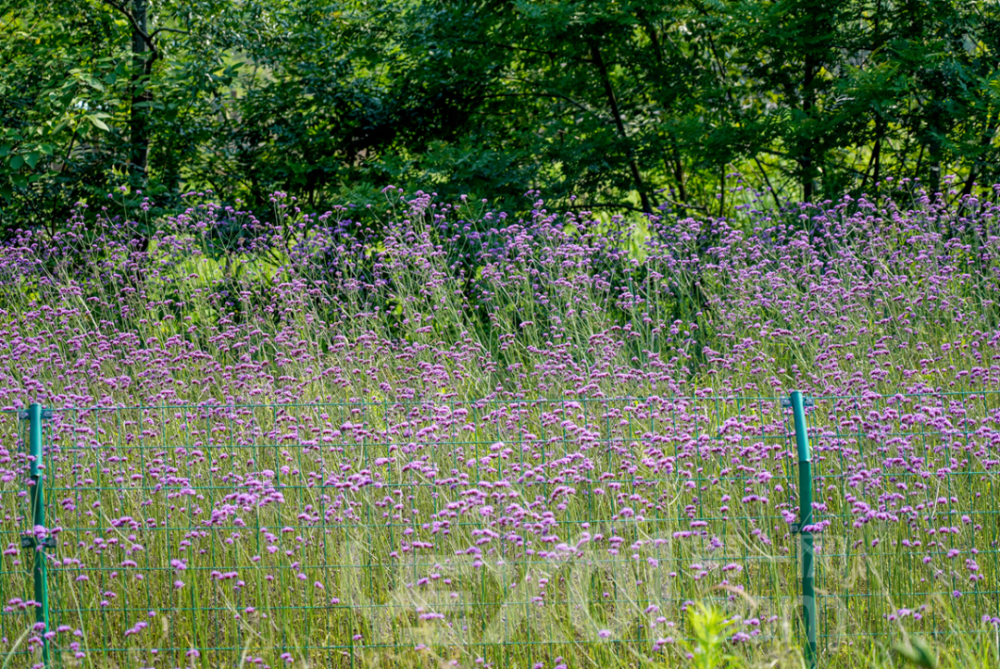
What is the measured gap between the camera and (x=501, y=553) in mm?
3691

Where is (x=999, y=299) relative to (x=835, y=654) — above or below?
above

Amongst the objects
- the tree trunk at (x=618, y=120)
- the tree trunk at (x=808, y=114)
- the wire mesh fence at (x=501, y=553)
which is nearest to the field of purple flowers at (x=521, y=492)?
the wire mesh fence at (x=501, y=553)

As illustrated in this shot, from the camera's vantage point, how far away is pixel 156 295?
7.39 metres

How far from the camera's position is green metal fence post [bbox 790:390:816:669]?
3.20m

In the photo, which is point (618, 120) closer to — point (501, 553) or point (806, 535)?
point (501, 553)

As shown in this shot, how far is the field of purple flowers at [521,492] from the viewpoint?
347cm

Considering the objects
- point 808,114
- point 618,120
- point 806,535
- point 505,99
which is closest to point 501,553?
point 806,535

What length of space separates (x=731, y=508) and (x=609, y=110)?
243 inches

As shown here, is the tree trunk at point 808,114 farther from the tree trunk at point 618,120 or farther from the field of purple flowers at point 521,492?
the field of purple flowers at point 521,492

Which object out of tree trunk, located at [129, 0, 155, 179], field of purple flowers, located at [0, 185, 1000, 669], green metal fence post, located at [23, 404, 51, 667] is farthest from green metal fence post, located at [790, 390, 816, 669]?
tree trunk, located at [129, 0, 155, 179]

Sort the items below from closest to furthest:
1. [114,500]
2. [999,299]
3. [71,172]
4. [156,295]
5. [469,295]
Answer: [114,500] → [999,299] → [156,295] → [469,295] → [71,172]

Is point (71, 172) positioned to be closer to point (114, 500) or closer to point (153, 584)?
point (114, 500)

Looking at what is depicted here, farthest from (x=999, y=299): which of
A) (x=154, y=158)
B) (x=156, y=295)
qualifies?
(x=154, y=158)

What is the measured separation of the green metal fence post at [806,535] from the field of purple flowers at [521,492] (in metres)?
0.06
